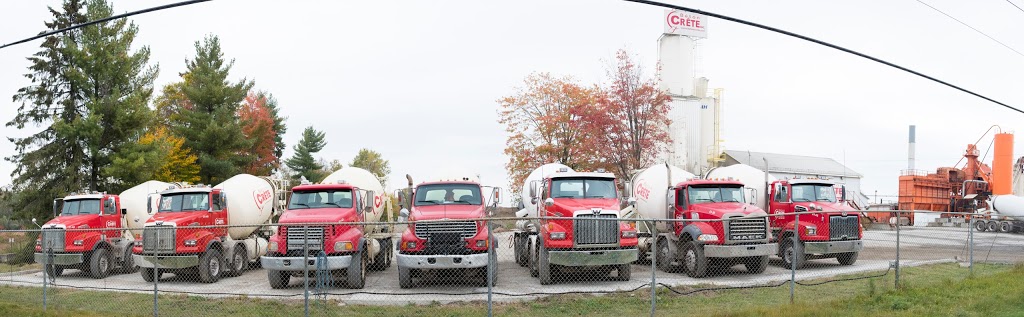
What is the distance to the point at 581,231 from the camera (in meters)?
15.8

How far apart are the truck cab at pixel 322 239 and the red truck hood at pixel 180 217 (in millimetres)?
3598

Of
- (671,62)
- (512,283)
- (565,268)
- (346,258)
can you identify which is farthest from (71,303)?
(671,62)

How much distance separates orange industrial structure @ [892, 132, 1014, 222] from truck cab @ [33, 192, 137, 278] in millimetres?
44888

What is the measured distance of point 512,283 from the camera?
16.4 m

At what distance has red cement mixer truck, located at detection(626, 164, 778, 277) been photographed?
17.1m

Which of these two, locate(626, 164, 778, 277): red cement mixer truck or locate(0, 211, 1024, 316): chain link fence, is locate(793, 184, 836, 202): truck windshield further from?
locate(626, 164, 778, 277): red cement mixer truck

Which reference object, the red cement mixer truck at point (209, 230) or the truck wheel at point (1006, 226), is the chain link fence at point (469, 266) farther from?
the truck wheel at point (1006, 226)

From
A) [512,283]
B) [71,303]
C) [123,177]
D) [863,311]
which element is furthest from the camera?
[123,177]

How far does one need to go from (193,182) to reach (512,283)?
30573 mm

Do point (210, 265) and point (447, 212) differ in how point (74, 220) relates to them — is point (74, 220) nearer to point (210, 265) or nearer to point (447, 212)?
point (210, 265)

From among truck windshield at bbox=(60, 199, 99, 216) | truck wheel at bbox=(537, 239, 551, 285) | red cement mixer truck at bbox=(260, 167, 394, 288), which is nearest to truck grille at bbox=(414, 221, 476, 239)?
red cement mixer truck at bbox=(260, 167, 394, 288)

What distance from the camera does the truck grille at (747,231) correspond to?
56.3 ft

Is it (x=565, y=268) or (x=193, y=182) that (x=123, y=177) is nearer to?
(x=193, y=182)

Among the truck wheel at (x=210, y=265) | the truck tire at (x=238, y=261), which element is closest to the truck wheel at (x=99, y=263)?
the truck tire at (x=238, y=261)
